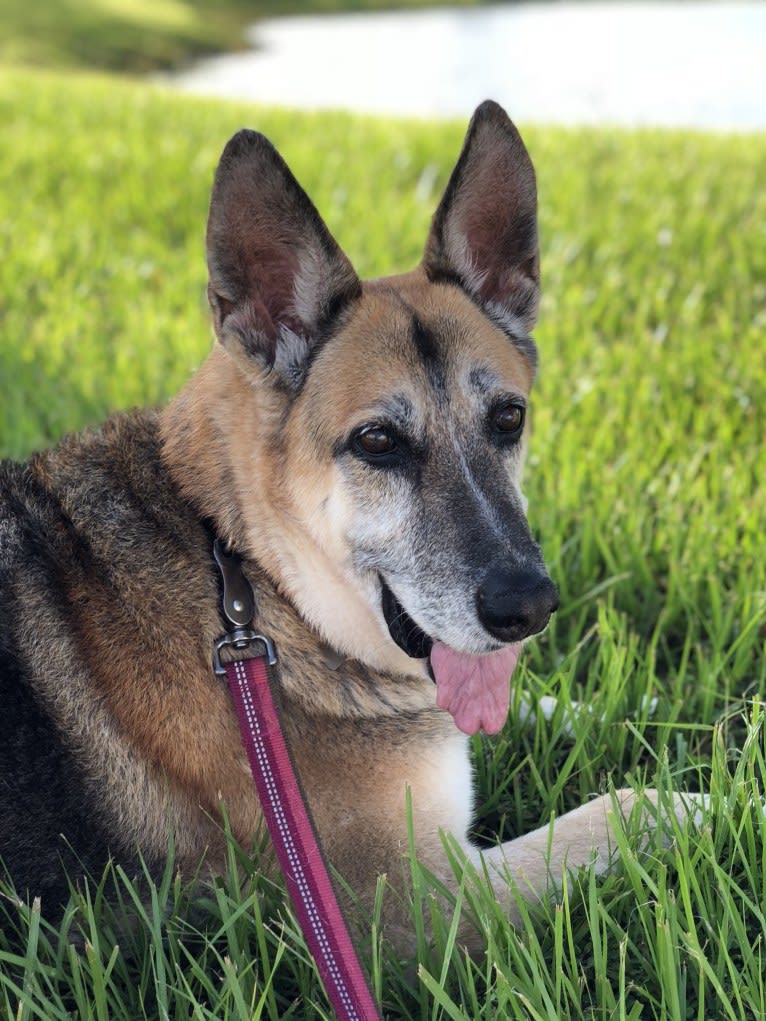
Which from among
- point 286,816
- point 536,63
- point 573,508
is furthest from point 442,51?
point 286,816

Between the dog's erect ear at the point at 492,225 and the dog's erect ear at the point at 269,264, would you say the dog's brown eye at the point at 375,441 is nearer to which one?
the dog's erect ear at the point at 269,264

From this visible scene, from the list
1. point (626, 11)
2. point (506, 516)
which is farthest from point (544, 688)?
point (626, 11)

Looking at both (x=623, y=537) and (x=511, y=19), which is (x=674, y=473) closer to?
(x=623, y=537)

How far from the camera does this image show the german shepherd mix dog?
280cm

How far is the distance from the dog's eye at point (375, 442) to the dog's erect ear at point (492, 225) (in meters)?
0.67

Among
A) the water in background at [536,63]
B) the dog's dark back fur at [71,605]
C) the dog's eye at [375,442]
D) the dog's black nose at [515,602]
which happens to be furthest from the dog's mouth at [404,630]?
the water in background at [536,63]

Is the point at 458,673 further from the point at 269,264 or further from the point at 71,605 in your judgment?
the point at 269,264

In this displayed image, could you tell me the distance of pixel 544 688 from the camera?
11.9 feet

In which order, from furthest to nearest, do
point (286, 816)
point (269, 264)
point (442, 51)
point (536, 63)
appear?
point (442, 51), point (536, 63), point (269, 264), point (286, 816)

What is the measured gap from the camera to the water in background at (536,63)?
17422 millimetres

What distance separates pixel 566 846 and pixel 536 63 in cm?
2539

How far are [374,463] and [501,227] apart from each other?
3.08ft

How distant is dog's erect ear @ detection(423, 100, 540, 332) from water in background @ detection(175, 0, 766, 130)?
9.78 meters

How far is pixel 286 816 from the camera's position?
2625mm
